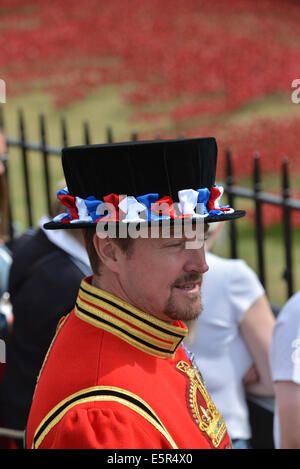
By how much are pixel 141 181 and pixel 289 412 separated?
1.04 m

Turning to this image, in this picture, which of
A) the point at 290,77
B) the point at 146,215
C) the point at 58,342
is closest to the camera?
the point at 146,215

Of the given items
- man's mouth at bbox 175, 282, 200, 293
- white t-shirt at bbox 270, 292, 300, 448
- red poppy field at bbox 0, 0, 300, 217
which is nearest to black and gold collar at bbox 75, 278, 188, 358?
man's mouth at bbox 175, 282, 200, 293

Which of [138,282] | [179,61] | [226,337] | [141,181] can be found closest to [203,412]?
[138,282]

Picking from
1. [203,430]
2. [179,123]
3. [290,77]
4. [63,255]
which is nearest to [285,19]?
[290,77]

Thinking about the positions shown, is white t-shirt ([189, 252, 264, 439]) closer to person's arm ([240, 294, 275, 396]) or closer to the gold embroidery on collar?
person's arm ([240, 294, 275, 396])

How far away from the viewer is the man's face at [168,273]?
1888 mm

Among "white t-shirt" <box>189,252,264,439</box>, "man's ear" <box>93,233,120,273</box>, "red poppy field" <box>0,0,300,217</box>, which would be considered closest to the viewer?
"man's ear" <box>93,233,120,273</box>

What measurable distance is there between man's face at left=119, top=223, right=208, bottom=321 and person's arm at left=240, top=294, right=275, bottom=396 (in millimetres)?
1109

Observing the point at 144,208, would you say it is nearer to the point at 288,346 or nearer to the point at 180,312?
the point at 180,312

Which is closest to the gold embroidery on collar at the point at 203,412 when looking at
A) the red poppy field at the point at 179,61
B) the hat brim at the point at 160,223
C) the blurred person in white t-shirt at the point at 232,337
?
the hat brim at the point at 160,223

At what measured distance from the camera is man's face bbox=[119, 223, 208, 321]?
1888 millimetres

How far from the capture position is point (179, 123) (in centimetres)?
1261

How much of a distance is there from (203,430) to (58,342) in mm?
435

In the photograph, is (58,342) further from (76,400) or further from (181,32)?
(181,32)
